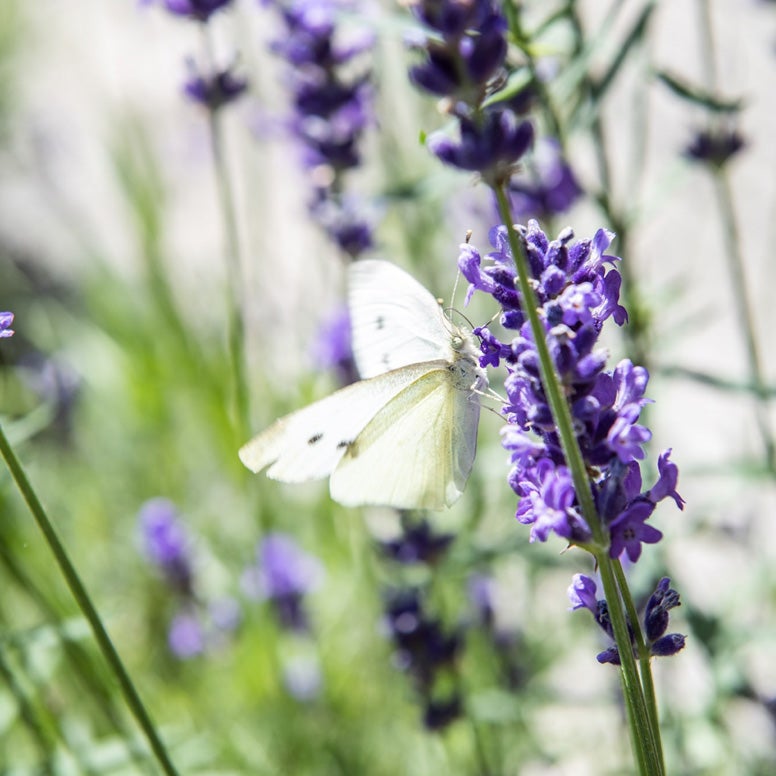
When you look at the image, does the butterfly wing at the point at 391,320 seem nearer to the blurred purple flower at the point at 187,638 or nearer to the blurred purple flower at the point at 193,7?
the blurred purple flower at the point at 193,7

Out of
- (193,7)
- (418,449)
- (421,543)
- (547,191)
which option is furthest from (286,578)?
(193,7)

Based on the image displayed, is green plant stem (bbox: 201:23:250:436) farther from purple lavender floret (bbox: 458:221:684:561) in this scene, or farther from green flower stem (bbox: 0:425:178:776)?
purple lavender floret (bbox: 458:221:684:561)

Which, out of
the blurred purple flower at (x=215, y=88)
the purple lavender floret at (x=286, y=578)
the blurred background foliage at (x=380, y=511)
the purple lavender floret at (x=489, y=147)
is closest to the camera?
the purple lavender floret at (x=489, y=147)

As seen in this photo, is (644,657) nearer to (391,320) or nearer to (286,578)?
(391,320)

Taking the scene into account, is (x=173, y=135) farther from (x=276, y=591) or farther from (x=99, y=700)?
(x=99, y=700)

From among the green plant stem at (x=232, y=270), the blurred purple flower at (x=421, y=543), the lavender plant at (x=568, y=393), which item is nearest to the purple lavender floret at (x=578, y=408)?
the lavender plant at (x=568, y=393)

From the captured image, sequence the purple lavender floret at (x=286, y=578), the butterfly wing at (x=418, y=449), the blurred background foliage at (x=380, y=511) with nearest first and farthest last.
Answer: the butterfly wing at (x=418, y=449) → the blurred background foliage at (x=380, y=511) → the purple lavender floret at (x=286, y=578)
